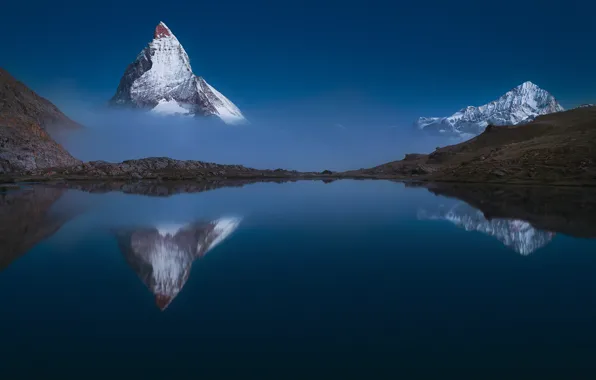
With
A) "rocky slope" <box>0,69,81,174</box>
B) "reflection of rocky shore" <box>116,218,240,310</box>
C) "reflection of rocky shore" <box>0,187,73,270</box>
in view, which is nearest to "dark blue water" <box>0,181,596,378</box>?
"reflection of rocky shore" <box>116,218,240,310</box>

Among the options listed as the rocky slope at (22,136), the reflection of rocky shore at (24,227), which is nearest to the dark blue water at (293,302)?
the reflection of rocky shore at (24,227)

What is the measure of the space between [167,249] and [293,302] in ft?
30.7

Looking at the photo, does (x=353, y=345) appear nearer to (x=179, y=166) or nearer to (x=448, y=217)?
(x=448, y=217)

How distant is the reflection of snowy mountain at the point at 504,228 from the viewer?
20.5m

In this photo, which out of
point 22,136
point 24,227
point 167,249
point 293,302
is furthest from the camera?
point 22,136

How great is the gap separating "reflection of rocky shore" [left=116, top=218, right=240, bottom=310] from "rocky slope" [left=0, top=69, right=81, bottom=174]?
122756mm

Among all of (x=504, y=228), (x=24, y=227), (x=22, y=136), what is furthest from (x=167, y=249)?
(x=22, y=136)

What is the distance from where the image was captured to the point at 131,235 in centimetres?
2216

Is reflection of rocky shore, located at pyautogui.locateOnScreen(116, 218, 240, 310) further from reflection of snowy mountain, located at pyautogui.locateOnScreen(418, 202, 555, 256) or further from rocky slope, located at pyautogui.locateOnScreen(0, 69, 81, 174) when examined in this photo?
rocky slope, located at pyautogui.locateOnScreen(0, 69, 81, 174)

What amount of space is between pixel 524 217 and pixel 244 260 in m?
24.6

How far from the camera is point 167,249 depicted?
1833 centimetres

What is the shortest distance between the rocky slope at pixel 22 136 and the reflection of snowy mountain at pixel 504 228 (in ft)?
432

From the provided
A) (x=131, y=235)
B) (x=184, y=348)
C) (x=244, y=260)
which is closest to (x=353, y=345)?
(x=184, y=348)

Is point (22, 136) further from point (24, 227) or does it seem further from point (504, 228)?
point (504, 228)
